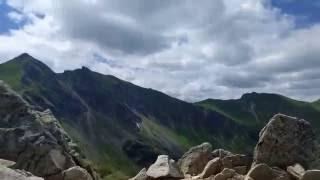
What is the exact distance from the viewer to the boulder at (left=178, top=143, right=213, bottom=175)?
44.4 meters

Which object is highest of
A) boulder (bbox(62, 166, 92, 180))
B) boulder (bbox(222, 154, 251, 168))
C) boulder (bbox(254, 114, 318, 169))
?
boulder (bbox(254, 114, 318, 169))

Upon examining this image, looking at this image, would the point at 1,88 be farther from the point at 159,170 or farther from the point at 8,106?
the point at 159,170

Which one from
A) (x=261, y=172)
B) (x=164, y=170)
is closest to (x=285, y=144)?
(x=261, y=172)

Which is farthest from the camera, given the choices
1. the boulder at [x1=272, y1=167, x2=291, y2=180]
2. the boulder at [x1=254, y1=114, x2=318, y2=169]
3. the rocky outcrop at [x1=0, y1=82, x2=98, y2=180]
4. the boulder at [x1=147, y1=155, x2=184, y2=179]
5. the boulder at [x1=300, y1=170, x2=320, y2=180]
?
the rocky outcrop at [x1=0, y1=82, x2=98, y2=180]

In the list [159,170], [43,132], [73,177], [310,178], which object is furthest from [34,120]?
[310,178]

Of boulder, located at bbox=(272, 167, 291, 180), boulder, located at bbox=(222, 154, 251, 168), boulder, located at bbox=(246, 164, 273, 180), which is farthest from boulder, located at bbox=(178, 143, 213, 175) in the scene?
boulder, located at bbox=(272, 167, 291, 180)

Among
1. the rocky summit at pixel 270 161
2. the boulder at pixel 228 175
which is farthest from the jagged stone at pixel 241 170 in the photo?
the boulder at pixel 228 175

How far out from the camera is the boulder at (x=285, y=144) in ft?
133

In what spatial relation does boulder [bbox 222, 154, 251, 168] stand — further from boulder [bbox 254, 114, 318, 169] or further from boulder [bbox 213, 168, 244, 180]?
boulder [bbox 213, 168, 244, 180]

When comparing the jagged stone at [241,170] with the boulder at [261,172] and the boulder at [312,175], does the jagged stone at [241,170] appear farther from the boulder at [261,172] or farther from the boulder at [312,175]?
the boulder at [312,175]

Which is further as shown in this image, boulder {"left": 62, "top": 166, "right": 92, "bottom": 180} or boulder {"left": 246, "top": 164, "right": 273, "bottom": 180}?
boulder {"left": 62, "top": 166, "right": 92, "bottom": 180}

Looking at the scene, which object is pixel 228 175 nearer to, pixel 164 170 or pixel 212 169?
pixel 212 169

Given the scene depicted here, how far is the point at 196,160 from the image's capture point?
4531 centimetres

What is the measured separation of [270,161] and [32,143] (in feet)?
67.1
